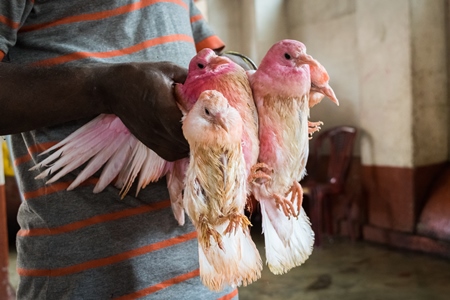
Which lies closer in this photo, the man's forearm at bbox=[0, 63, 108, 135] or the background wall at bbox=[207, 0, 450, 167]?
the man's forearm at bbox=[0, 63, 108, 135]

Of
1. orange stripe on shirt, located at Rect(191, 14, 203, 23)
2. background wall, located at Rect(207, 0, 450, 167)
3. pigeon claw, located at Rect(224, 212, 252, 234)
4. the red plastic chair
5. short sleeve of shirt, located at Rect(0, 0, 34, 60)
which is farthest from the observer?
the red plastic chair

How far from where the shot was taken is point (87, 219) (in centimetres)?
69

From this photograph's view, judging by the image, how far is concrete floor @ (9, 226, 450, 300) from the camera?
2.58 m

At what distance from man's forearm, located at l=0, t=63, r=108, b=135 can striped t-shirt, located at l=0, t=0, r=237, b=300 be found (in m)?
0.07

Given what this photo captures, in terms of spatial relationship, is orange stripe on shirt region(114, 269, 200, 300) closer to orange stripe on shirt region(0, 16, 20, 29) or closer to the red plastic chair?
orange stripe on shirt region(0, 16, 20, 29)

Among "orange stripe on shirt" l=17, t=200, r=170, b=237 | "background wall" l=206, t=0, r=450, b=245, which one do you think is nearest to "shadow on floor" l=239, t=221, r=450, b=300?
"background wall" l=206, t=0, r=450, b=245

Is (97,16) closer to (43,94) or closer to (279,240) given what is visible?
(43,94)

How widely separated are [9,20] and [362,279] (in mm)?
2561

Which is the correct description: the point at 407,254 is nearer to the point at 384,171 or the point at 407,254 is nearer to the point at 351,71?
the point at 384,171

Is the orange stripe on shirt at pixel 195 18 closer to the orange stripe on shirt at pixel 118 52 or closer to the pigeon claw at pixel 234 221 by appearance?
the orange stripe on shirt at pixel 118 52

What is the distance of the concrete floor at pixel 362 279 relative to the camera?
2.58 metres

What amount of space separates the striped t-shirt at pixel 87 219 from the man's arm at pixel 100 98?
0.07 metres

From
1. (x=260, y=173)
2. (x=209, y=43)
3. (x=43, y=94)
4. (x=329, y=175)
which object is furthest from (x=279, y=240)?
(x=329, y=175)

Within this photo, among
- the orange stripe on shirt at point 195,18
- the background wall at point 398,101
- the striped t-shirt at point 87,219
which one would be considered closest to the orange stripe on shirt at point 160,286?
the striped t-shirt at point 87,219
